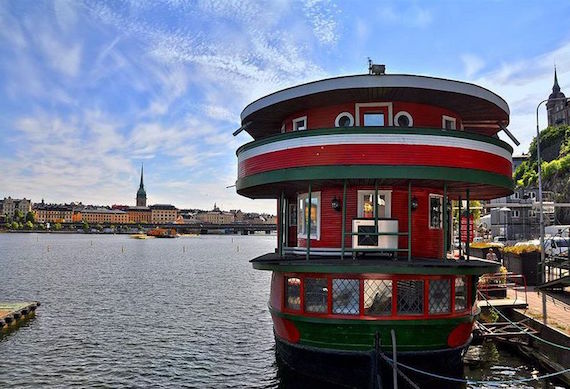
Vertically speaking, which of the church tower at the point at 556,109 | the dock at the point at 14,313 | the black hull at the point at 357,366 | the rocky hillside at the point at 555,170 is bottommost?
the dock at the point at 14,313

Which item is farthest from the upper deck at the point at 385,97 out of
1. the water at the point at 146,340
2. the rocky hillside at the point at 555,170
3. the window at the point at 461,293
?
the rocky hillside at the point at 555,170

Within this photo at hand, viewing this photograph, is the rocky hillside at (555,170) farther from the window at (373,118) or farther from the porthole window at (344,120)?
the porthole window at (344,120)

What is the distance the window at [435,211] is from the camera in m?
18.0

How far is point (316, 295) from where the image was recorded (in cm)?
1563

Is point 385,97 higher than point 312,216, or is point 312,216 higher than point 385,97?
point 385,97

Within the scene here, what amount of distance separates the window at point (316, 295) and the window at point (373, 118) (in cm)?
580

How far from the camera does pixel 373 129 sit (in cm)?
1534

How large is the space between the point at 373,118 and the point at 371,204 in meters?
3.04

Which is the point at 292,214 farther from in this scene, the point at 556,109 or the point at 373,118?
the point at 556,109

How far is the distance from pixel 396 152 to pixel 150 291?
111 ft

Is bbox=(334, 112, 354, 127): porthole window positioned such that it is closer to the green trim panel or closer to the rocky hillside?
the green trim panel

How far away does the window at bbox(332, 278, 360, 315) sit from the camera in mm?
15062

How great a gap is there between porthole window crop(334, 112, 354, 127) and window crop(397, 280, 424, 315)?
19.1ft

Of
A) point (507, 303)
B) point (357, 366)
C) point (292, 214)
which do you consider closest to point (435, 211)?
point (292, 214)
